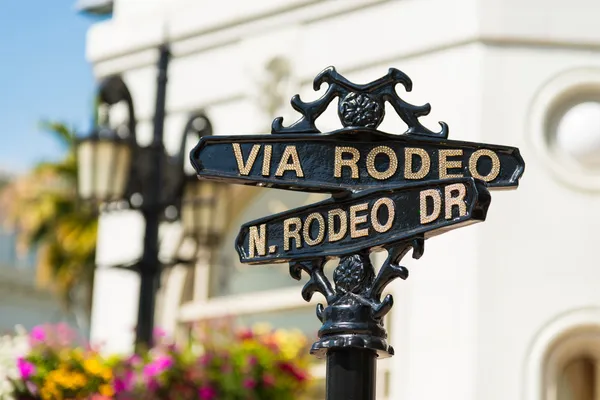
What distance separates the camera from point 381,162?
13.2ft

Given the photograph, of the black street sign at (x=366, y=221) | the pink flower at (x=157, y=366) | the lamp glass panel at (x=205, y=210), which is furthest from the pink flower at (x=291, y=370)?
the black street sign at (x=366, y=221)

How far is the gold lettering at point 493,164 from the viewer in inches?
156

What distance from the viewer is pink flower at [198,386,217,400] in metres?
8.46

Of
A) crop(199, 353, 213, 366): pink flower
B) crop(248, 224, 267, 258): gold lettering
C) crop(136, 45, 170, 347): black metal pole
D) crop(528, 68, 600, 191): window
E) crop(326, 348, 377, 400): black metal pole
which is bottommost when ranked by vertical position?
crop(326, 348, 377, 400): black metal pole

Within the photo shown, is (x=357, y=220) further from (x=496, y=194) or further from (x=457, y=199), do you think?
(x=496, y=194)

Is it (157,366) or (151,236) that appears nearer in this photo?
(157,366)

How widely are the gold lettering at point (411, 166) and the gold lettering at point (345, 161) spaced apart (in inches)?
5.5

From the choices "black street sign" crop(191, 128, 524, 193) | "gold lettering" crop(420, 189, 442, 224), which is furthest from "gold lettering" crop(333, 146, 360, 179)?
"gold lettering" crop(420, 189, 442, 224)

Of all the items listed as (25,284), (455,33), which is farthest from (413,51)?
(25,284)

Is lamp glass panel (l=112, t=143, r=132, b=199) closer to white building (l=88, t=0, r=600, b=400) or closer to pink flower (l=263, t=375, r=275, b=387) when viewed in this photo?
pink flower (l=263, t=375, r=275, b=387)

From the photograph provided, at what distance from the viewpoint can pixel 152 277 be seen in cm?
923

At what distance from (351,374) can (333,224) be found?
1.50 feet

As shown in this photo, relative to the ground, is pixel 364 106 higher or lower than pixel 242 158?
higher

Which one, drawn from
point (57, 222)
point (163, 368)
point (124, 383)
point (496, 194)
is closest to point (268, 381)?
point (163, 368)
